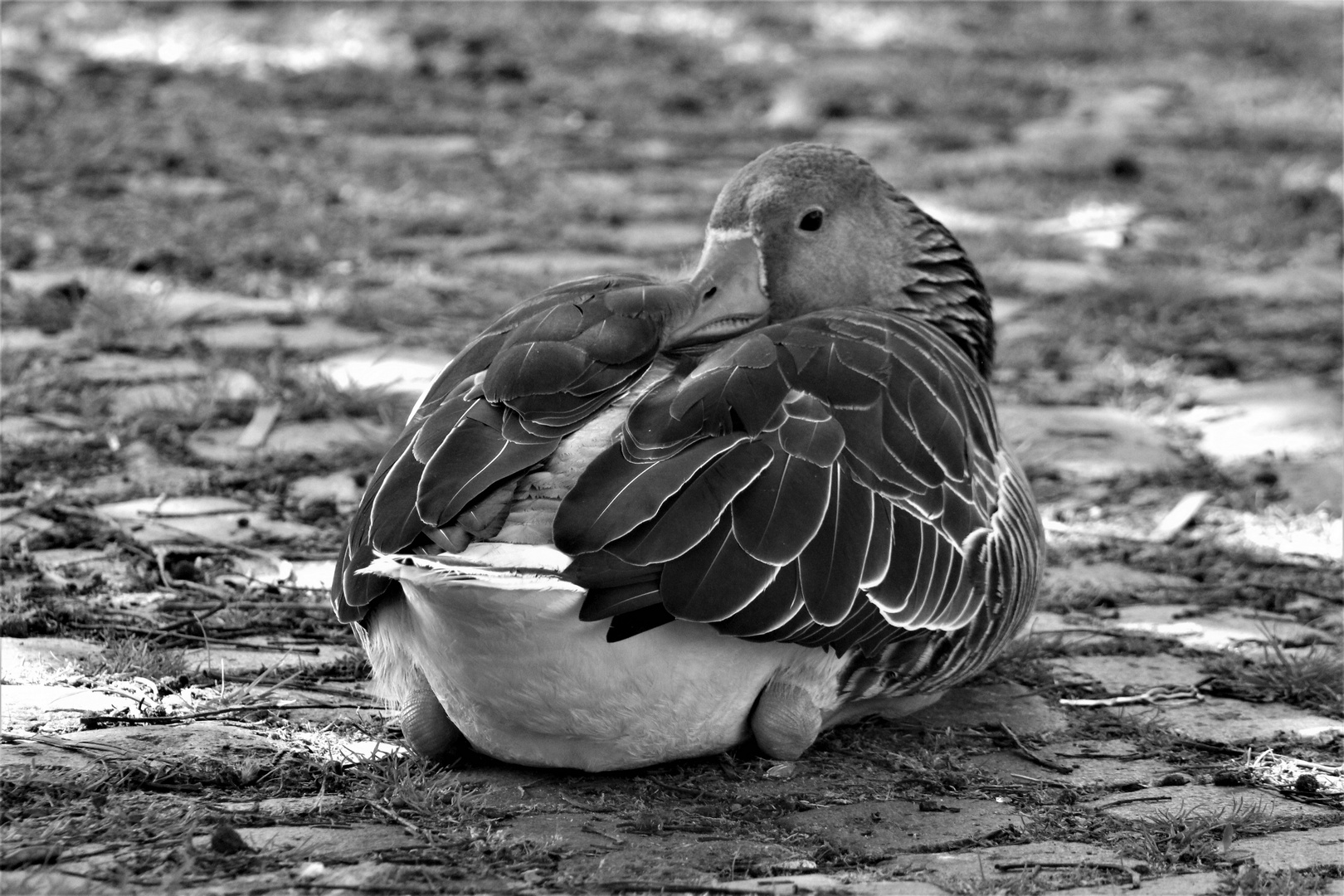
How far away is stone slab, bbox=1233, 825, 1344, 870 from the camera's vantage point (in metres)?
3.08

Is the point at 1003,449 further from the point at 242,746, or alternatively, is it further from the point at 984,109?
the point at 984,109

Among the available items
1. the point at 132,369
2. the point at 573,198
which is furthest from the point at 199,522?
the point at 573,198

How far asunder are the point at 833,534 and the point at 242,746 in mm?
1299

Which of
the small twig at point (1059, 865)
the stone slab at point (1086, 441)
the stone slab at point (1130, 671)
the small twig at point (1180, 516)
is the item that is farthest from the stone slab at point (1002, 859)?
the stone slab at point (1086, 441)

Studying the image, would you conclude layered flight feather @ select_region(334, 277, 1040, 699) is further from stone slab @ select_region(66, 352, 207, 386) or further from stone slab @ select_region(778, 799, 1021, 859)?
stone slab @ select_region(66, 352, 207, 386)

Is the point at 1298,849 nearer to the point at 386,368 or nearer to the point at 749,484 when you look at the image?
the point at 749,484

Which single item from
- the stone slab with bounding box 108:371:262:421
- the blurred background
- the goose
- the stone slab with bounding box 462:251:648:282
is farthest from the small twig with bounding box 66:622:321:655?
the stone slab with bounding box 462:251:648:282

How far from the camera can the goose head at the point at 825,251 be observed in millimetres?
4348

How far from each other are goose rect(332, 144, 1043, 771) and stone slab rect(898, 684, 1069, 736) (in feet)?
0.32

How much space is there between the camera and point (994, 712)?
3980mm

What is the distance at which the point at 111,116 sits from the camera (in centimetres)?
861

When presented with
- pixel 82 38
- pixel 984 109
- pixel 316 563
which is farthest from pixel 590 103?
pixel 316 563

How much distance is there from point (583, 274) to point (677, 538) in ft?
13.4

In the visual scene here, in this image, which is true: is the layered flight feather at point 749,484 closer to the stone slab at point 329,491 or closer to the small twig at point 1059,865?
the small twig at point 1059,865
